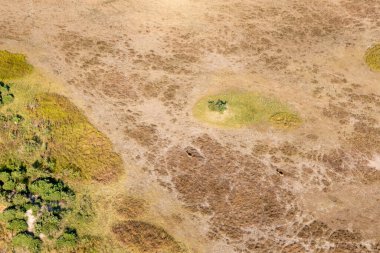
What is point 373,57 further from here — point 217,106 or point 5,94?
point 5,94

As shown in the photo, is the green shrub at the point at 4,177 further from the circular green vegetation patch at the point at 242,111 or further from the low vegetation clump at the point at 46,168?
the circular green vegetation patch at the point at 242,111

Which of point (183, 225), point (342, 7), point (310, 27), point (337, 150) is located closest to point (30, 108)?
point (183, 225)

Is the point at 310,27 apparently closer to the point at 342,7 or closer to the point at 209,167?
the point at 342,7

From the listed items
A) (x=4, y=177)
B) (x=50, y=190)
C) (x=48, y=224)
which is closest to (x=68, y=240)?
(x=48, y=224)

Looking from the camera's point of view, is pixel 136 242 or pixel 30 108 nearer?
pixel 136 242

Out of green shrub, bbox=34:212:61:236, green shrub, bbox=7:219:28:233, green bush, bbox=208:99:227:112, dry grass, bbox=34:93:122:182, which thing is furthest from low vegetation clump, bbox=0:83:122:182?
green bush, bbox=208:99:227:112

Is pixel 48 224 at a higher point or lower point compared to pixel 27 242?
higher

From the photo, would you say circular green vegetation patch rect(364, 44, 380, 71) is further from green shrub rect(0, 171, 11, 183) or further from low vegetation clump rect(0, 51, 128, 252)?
green shrub rect(0, 171, 11, 183)
